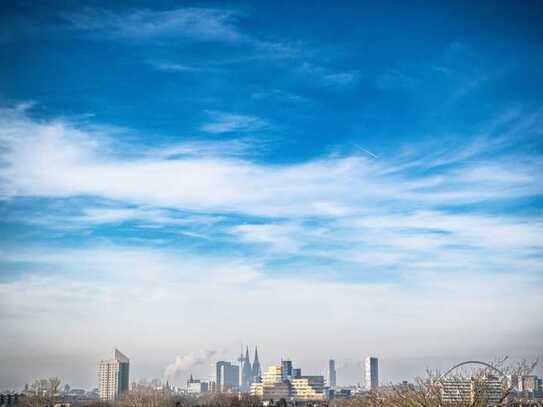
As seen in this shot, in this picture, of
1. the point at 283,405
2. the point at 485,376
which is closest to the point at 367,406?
the point at 485,376

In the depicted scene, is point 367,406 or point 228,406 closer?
point 367,406

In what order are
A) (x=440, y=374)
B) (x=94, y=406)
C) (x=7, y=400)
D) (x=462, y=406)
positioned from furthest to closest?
(x=7, y=400) → (x=94, y=406) → (x=440, y=374) → (x=462, y=406)

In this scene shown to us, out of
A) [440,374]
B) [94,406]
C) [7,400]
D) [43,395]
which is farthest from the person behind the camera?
[7,400]

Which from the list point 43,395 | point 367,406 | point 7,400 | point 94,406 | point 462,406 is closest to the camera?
point 462,406

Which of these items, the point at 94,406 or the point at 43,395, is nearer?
the point at 43,395

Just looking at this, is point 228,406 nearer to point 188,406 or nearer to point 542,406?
point 188,406

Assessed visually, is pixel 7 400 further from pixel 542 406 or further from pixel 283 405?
pixel 542 406

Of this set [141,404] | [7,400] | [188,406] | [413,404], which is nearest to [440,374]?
[413,404]

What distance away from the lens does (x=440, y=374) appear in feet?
107

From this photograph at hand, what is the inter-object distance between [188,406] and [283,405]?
1570 inches

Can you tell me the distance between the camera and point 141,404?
90250 mm

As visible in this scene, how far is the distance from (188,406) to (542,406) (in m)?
82.8

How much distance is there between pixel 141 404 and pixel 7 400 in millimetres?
64548

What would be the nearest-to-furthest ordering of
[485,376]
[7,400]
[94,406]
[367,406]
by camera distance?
[485,376] → [367,406] → [94,406] → [7,400]
